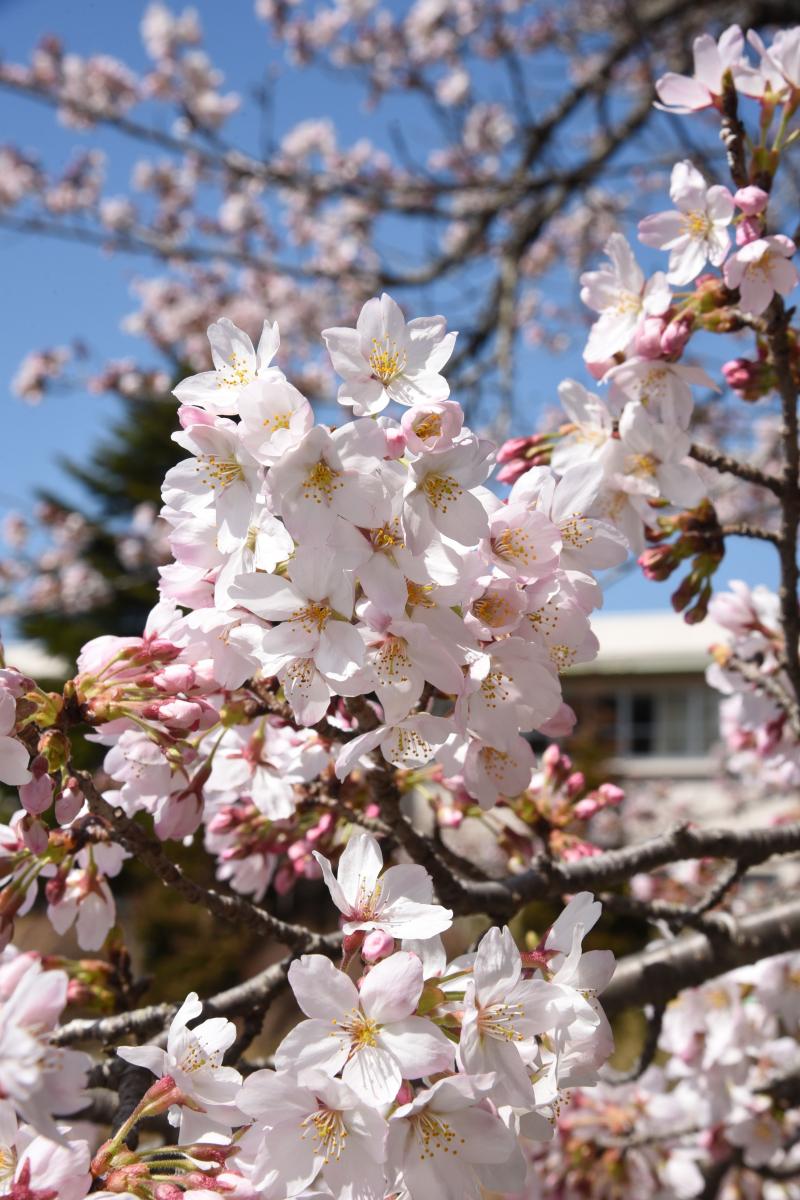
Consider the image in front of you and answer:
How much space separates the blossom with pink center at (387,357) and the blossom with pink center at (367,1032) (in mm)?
619

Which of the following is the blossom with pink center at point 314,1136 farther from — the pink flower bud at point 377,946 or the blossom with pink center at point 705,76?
the blossom with pink center at point 705,76

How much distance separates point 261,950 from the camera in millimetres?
11688

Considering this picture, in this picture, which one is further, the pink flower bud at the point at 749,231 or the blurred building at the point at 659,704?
the blurred building at the point at 659,704

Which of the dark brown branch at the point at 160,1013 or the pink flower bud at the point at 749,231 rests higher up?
the pink flower bud at the point at 749,231

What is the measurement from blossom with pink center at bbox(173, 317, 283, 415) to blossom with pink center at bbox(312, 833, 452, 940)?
0.53 meters

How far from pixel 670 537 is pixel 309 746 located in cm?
77

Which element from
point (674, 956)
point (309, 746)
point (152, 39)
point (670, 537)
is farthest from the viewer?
point (152, 39)

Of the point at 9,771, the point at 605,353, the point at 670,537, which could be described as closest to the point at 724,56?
the point at 605,353

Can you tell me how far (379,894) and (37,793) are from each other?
0.42 meters

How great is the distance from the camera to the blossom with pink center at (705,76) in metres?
1.69

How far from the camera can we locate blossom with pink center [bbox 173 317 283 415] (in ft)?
3.88

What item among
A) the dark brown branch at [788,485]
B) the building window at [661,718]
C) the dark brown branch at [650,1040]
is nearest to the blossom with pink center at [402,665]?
the dark brown branch at [788,485]

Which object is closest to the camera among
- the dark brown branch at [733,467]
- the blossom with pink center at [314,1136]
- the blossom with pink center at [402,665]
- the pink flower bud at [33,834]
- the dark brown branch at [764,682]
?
the blossom with pink center at [314,1136]

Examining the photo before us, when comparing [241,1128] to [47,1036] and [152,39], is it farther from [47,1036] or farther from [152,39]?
[152,39]
